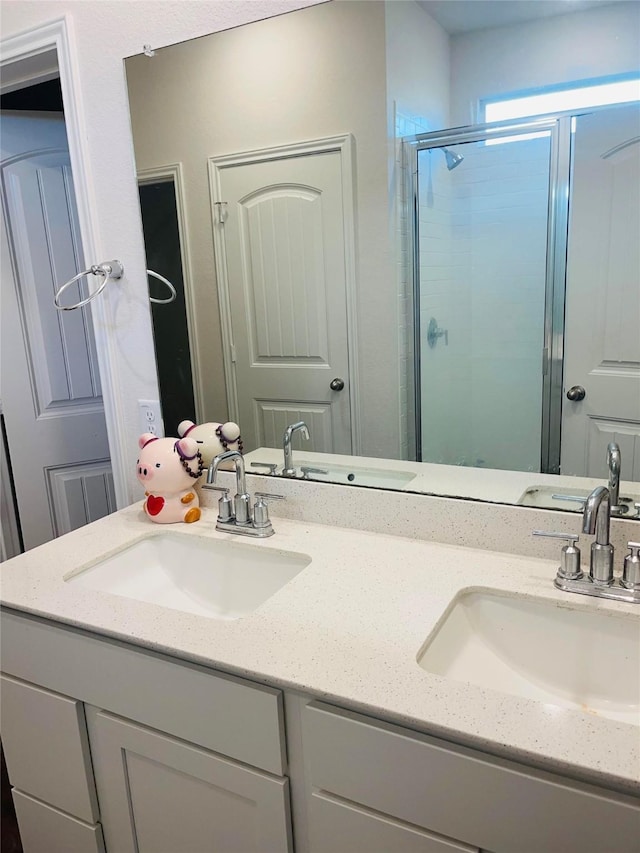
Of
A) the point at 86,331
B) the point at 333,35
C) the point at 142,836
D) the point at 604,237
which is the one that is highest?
the point at 333,35

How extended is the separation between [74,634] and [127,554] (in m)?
0.31

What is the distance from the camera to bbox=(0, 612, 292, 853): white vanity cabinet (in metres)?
1.00

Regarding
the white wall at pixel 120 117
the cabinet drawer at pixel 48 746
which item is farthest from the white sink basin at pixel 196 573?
the white wall at pixel 120 117

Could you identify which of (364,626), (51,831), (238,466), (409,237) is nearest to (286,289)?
(409,237)

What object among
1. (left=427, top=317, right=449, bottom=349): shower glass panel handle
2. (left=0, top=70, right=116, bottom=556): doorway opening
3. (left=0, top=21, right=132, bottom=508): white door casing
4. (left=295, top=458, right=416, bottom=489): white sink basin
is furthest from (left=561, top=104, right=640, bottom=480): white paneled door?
(left=0, top=70, right=116, bottom=556): doorway opening

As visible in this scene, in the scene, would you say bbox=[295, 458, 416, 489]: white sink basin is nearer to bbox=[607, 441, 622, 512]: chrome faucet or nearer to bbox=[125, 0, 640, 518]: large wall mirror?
bbox=[125, 0, 640, 518]: large wall mirror

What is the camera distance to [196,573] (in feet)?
4.77

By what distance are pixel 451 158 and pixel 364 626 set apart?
35.1 inches

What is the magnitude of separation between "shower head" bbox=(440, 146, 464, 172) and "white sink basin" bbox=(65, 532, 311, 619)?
837 millimetres

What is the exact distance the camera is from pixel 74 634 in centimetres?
114

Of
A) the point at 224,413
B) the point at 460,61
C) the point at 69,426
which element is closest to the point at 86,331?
the point at 69,426

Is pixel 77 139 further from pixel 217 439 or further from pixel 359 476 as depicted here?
pixel 359 476

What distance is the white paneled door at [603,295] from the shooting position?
3.54ft

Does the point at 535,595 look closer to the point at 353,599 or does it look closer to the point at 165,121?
the point at 353,599
